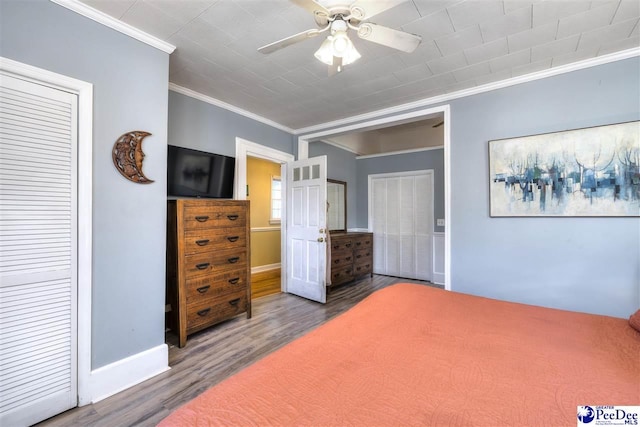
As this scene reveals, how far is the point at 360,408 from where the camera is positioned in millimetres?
784

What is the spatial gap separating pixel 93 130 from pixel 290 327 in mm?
2385

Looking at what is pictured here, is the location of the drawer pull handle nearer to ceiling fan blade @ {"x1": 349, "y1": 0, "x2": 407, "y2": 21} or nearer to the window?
ceiling fan blade @ {"x1": 349, "y1": 0, "x2": 407, "y2": 21}

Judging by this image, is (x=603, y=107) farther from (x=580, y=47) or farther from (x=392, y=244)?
(x=392, y=244)

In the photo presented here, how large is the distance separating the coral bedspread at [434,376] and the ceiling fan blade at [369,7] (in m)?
1.56

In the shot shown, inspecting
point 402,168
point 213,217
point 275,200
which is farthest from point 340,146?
point 213,217

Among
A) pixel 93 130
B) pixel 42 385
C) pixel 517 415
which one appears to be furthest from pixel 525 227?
pixel 42 385

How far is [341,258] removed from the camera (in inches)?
169

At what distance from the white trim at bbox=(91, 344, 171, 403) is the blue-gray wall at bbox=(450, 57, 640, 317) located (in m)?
2.83

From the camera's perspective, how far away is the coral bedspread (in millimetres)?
755

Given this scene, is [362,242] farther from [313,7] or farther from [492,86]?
[313,7]

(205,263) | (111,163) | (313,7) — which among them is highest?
(313,7)

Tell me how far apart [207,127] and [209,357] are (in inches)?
94.2

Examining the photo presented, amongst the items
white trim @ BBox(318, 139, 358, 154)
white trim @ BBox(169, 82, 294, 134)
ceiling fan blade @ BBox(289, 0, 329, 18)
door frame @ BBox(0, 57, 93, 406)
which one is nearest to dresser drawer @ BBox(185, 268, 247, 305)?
door frame @ BBox(0, 57, 93, 406)

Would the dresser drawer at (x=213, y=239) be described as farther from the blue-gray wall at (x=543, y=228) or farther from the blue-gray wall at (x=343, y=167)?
the blue-gray wall at (x=543, y=228)
